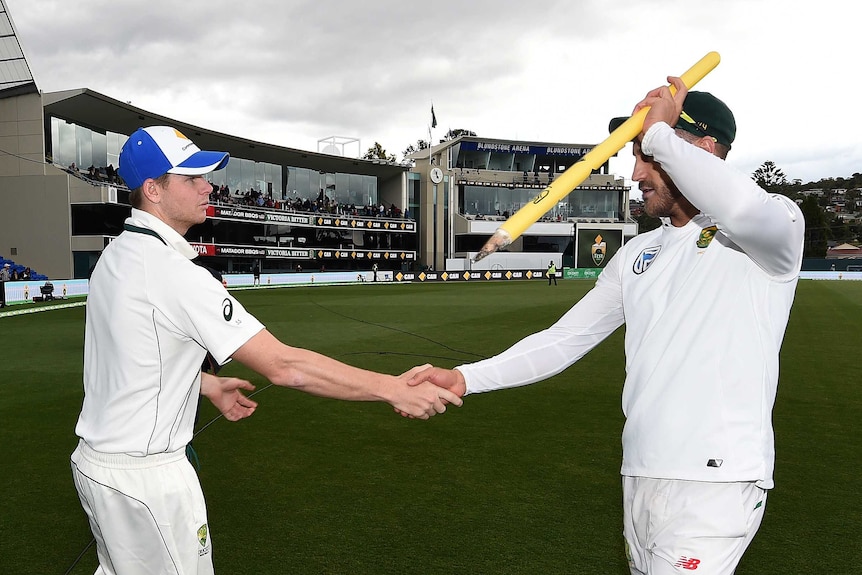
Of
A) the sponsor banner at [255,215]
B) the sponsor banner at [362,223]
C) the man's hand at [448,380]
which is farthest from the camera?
the sponsor banner at [362,223]

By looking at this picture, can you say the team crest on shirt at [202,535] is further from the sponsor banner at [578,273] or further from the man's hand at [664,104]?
the sponsor banner at [578,273]

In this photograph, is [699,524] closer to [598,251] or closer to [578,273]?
[578,273]

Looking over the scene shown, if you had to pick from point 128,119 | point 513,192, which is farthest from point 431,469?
point 513,192

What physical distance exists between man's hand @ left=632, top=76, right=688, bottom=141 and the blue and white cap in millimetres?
1828

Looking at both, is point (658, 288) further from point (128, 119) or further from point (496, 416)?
point (128, 119)

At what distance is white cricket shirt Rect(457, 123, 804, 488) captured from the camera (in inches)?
81.2

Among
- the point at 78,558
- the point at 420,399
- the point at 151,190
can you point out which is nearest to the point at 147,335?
the point at 151,190

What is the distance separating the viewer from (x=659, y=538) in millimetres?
2295

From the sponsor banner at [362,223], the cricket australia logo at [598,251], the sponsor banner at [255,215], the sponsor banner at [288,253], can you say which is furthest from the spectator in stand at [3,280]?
the cricket australia logo at [598,251]

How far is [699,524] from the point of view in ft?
7.31

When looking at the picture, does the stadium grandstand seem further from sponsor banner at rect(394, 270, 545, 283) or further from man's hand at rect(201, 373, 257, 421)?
man's hand at rect(201, 373, 257, 421)

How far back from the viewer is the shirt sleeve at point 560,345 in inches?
120

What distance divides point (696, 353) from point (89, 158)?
168 feet

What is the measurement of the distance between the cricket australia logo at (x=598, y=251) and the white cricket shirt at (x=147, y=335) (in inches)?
2875
